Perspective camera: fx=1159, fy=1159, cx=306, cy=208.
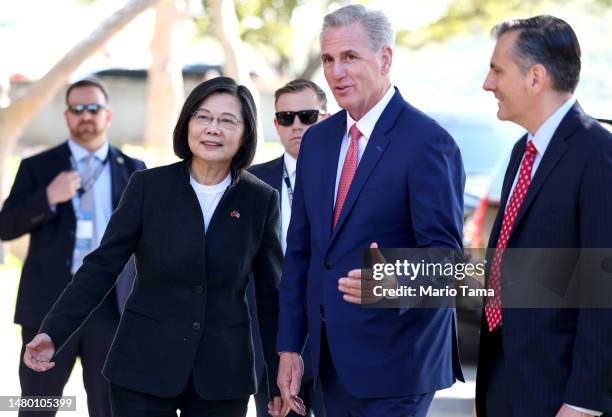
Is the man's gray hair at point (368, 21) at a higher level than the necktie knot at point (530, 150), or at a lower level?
higher

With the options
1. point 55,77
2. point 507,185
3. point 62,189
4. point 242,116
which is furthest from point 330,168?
point 55,77

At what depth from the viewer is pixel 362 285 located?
3998mm

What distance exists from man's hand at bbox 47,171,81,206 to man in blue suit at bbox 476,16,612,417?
3187mm

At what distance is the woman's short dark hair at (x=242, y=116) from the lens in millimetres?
4719

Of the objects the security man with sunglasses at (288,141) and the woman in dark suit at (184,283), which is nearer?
the woman in dark suit at (184,283)

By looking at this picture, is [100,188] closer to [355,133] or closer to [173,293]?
[173,293]

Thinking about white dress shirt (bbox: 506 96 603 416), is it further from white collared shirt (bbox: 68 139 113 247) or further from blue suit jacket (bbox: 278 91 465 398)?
white collared shirt (bbox: 68 139 113 247)

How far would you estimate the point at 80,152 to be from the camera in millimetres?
6820

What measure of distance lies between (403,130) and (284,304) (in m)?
0.84

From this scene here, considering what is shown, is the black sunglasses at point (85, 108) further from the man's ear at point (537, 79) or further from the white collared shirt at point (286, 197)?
the man's ear at point (537, 79)

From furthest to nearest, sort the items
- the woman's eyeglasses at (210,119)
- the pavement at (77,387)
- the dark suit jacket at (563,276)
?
1. the pavement at (77,387)
2. the woman's eyeglasses at (210,119)
3. the dark suit jacket at (563,276)

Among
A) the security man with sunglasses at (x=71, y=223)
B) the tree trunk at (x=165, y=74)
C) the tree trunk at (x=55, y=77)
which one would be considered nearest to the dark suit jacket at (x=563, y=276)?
the security man with sunglasses at (x=71, y=223)

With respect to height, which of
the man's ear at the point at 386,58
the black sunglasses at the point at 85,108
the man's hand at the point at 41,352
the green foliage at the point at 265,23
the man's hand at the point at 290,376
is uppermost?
the green foliage at the point at 265,23

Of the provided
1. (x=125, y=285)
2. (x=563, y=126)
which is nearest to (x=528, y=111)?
(x=563, y=126)
